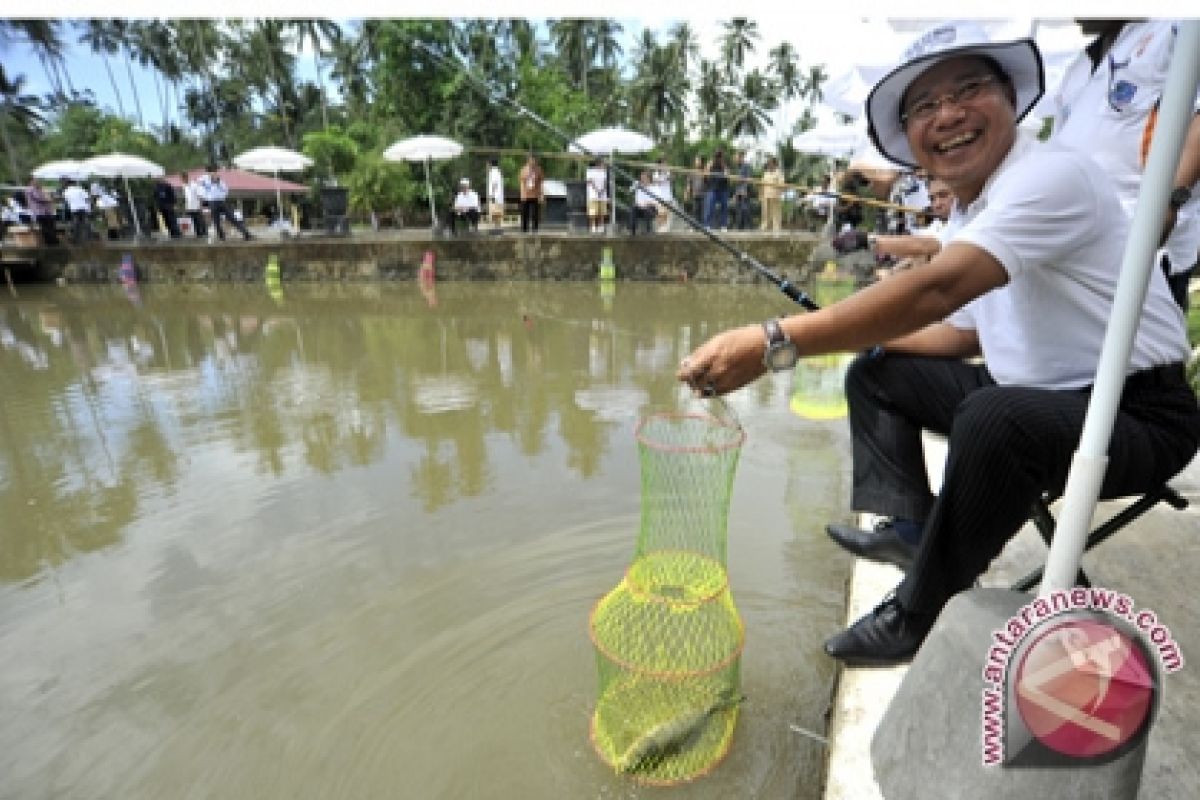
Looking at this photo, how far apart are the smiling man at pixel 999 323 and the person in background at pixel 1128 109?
0.66m

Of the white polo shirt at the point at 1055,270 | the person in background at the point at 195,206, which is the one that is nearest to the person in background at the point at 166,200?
the person in background at the point at 195,206

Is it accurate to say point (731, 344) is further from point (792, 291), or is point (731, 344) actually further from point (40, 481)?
point (40, 481)

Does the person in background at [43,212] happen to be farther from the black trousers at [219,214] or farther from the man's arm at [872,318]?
the man's arm at [872,318]

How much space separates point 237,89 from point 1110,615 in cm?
4831

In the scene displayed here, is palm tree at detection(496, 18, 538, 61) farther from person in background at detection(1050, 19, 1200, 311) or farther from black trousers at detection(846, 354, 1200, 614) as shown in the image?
black trousers at detection(846, 354, 1200, 614)

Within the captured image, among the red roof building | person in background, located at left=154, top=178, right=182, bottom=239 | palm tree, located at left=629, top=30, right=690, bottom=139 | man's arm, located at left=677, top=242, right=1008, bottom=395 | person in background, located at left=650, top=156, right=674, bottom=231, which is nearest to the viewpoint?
man's arm, located at left=677, top=242, right=1008, bottom=395

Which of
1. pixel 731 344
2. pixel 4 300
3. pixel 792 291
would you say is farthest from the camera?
pixel 4 300

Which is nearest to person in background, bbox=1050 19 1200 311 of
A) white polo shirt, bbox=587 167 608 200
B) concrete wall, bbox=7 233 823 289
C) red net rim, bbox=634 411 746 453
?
red net rim, bbox=634 411 746 453

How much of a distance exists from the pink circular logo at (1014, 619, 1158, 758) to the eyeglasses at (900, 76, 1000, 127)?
1.25 meters

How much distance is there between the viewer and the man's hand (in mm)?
1424

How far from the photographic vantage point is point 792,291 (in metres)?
2.29

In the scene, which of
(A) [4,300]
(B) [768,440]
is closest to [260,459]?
(B) [768,440]

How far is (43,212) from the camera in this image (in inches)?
612

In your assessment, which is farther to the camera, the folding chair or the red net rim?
the red net rim
